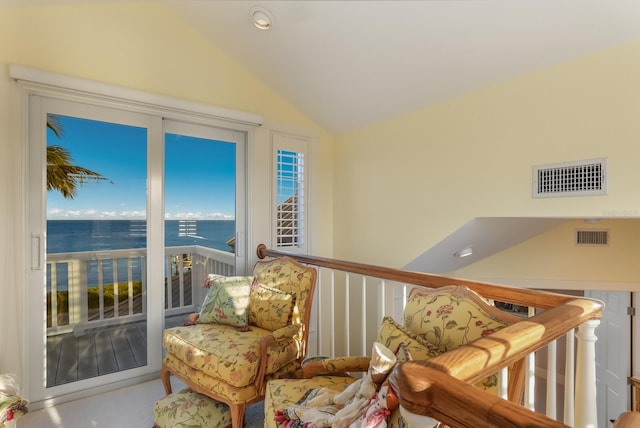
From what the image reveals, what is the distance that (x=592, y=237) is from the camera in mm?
3254

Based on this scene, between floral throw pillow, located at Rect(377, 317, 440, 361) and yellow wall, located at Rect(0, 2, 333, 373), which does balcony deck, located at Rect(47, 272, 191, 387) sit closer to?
yellow wall, located at Rect(0, 2, 333, 373)

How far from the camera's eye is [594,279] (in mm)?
3211

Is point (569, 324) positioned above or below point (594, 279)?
above

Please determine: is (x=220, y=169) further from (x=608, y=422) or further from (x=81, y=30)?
(x=608, y=422)

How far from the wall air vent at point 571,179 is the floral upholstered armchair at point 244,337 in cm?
157

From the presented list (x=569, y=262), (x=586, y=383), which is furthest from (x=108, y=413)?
(x=569, y=262)

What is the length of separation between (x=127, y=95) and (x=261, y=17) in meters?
1.17

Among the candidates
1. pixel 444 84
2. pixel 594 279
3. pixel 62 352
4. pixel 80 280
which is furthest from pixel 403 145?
pixel 62 352

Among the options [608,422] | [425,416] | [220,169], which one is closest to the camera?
[425,416]

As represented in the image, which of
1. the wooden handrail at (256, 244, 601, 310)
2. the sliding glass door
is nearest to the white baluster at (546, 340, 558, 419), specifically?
the wooden handrail at (256, 244, 601, 310)

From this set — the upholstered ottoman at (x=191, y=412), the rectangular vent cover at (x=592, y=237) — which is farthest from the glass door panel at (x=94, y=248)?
the rectangular vent cover at (x=592, y=237)

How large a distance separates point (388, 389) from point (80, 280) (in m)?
2.52

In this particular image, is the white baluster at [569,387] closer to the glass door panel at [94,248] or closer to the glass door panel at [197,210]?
the glass door panel at [197,210]

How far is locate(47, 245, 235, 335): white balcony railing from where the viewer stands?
240 centimetres
